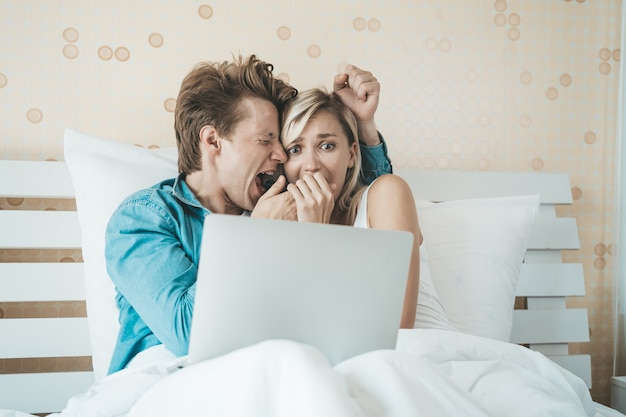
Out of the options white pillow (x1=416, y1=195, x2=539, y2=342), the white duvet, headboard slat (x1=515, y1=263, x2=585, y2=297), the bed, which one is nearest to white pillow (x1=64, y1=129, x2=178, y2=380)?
the bed

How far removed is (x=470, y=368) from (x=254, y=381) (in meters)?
0.47

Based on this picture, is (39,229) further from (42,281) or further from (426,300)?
(426,300)

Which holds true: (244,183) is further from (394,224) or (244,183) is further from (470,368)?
(470,368)

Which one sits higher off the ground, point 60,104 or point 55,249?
point 60,104

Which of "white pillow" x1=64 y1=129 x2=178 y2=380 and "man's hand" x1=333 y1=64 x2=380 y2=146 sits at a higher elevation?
"man's hand" x1=333 y1=64 x2=380 y2=146

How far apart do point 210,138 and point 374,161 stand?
17.3 inches

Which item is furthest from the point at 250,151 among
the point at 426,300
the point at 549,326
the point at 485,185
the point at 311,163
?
the point at 549,326

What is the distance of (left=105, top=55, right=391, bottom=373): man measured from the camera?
1373 mm

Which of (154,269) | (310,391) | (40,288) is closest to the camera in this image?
(310,391)

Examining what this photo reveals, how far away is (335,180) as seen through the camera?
166 cm

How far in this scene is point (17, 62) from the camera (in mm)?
1841

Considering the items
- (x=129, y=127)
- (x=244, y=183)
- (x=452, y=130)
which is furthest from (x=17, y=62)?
(x=452, y=130)

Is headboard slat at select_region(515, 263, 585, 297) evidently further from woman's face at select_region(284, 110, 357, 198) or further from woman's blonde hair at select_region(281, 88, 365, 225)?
woman's face at select_region(284, 110, 357, 198)

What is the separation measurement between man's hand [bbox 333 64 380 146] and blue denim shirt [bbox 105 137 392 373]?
1.54 ft
